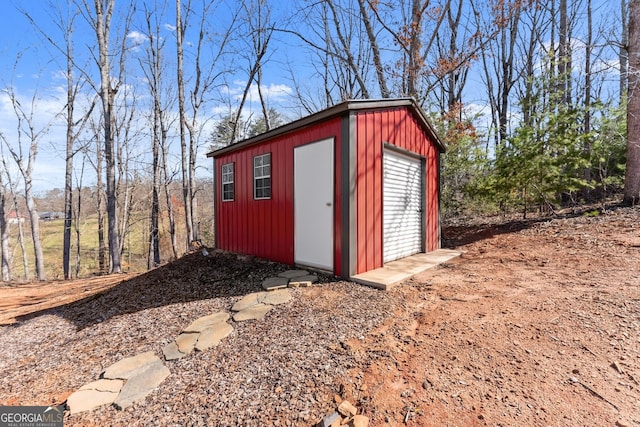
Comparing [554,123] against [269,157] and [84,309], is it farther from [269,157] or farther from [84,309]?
[84,309]

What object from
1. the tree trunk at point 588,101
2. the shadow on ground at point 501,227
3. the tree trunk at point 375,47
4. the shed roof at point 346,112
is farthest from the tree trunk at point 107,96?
the tree trunk at point 588,101

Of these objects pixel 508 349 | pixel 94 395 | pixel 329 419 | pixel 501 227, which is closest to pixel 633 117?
pixel 501 227

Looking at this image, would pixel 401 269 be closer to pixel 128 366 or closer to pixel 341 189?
pixel 341 189

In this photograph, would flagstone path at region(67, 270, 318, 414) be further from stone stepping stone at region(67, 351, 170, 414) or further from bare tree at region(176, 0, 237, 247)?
bare tree at region(176, 0, 237, 247)

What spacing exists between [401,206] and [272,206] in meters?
2.56

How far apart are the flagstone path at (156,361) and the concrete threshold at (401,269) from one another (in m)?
1.01

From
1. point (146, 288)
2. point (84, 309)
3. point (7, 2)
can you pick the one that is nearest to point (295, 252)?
point (146, 288)

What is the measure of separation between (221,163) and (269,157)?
224 cm

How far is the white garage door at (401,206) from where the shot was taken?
495 centimetres

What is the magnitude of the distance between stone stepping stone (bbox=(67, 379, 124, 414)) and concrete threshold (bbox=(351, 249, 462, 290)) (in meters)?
2.82

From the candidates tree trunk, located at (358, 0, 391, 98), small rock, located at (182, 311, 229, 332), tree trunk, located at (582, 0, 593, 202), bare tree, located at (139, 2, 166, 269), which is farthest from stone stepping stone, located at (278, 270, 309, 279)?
bare tree, located at (139, 2, 166, 269)

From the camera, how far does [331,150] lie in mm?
4309

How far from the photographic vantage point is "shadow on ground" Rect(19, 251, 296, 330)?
4.05 m

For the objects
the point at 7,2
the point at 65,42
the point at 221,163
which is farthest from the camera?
the point at 65,42
